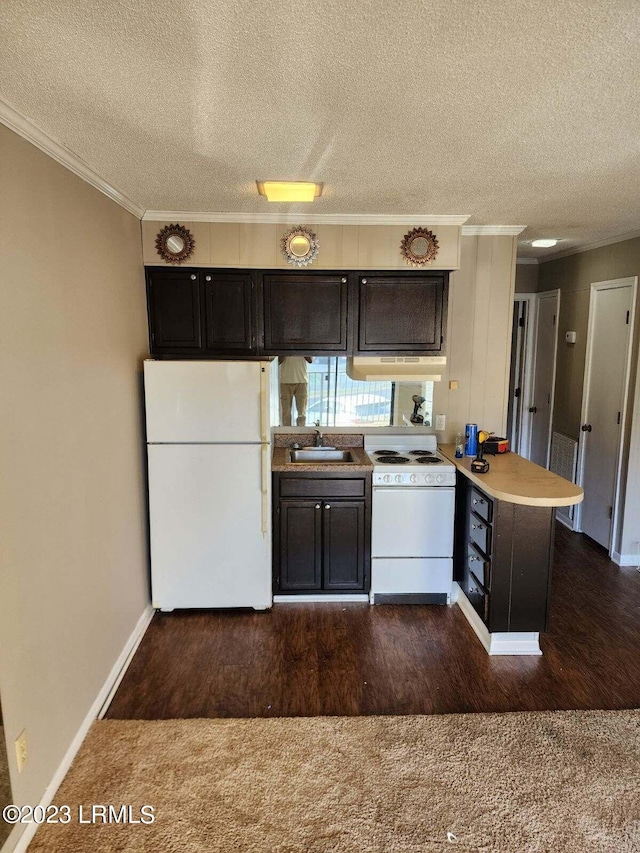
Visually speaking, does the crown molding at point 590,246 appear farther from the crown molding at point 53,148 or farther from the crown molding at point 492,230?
the crown molding at point 53,148

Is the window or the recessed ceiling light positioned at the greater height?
the recessed ceiling light

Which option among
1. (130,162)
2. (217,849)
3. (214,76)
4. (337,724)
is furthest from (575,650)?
(130,162)

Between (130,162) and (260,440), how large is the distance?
64.4 inches

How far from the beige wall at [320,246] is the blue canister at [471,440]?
3.57ft

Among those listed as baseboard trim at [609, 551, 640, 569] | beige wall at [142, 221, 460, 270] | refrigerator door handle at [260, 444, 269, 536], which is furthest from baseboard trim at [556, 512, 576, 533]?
refrigerator door handle at [260, 444, 269, 536]

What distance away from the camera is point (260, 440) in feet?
10.6

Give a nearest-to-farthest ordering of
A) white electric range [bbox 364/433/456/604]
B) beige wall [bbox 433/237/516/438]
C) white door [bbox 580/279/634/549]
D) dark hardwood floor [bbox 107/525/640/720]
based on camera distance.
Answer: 1. dark hardwood floor [bbox 107/525/640/720]
2. white electric range [bbox 364/433/456/604]
3. beige wall [bbox 433/237/516/438]
4. white door [bbox 580/279/634/549]

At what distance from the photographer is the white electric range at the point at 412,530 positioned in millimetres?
3377

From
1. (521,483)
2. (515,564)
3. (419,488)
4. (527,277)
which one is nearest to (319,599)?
(419,488)

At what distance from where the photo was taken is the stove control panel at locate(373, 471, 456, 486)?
3.36m

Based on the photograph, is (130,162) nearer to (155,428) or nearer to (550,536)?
(155,428)

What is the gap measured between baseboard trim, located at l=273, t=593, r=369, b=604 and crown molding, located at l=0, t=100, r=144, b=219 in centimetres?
265

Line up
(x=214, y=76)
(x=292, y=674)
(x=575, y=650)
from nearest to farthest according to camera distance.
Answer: (x=214, y=76), (x=292, y=674), (x=575, y=650)

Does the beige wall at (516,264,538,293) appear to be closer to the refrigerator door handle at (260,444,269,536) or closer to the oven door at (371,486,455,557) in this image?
the oven door at (371,486,455,557)
